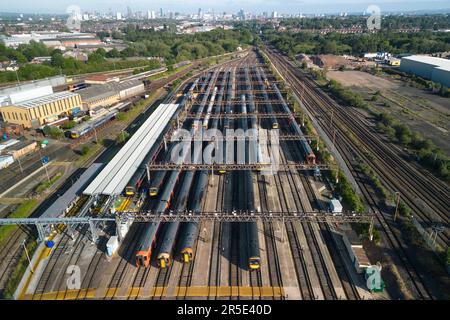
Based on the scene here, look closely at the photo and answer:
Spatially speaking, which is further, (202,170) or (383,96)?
(383,96)

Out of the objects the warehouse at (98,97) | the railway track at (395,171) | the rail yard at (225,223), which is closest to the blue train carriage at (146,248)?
the rail yard at (225,223)

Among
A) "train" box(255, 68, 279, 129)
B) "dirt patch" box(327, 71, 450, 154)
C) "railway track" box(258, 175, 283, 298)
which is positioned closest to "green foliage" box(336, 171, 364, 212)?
"railway track" box(258, 175, 283, 298)

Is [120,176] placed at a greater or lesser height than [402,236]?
greater

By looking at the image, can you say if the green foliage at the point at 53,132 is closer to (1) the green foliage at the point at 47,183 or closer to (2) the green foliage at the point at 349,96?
(1) the green foliage at the point at 47,183

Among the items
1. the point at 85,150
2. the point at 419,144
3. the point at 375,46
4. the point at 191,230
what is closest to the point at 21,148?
the point at 85,150

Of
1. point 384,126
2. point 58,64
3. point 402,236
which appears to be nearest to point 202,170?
point 402,236

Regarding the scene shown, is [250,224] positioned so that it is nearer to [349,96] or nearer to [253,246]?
[253,246]

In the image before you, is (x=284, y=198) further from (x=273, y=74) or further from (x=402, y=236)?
(x=273, y=74)
